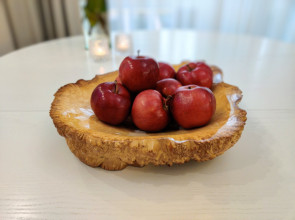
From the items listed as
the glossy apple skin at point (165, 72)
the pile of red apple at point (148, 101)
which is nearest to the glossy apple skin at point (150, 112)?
the pile of red apple at point (148, 101)

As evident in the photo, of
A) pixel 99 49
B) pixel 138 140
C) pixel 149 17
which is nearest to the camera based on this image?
pixel 138 140

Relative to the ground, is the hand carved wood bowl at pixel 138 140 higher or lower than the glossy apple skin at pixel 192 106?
lower

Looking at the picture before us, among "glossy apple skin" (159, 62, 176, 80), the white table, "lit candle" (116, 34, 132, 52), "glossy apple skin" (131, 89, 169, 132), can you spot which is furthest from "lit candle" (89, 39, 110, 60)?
"glossy apple skin" (131, 89, 169, 132)

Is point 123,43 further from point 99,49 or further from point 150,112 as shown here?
point 150,112

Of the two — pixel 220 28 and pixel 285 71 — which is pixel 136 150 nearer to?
pixel 285 71

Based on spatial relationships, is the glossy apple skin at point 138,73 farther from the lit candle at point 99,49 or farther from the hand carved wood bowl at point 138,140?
the lit candle at point 99,49

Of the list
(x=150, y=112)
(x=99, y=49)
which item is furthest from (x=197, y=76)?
(x=99, y=49)

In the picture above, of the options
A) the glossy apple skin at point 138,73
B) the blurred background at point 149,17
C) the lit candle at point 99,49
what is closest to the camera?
the glossy apple skin at point 138,73
